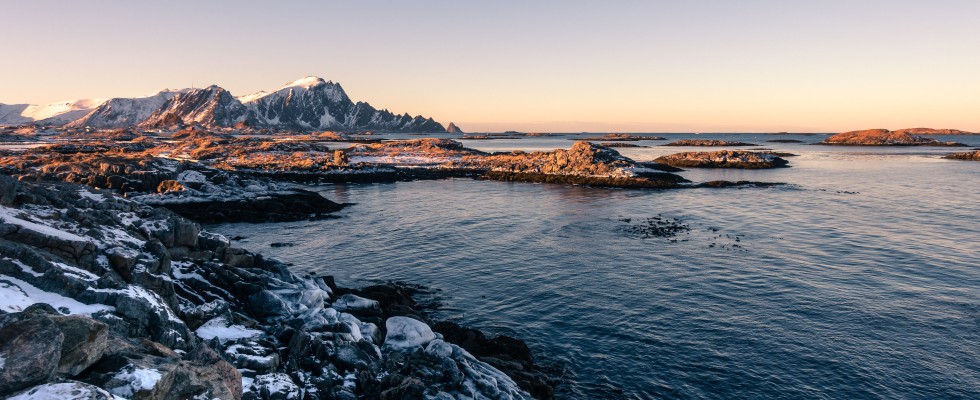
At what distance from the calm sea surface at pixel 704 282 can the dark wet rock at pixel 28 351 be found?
47.0ft

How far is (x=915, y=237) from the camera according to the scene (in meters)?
39.8

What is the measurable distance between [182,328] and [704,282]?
2656cm

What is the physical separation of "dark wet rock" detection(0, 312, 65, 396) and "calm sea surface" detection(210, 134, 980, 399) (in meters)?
14.3

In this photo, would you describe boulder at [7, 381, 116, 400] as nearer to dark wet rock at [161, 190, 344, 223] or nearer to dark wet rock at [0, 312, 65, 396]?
dark wet rock at [0, 312, 65, 396]

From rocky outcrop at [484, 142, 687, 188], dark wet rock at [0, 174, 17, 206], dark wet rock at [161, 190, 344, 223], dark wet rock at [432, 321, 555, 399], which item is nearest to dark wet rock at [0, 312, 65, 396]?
dark wet rock at [432, 321, 555, 399]

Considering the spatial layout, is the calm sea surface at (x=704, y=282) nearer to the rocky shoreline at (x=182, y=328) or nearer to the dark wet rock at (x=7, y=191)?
the rocky shoreline at (x=182, y=328)

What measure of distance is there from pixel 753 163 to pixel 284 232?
10827cm

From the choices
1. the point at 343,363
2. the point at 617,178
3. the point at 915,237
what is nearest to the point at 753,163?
the point at 617,178

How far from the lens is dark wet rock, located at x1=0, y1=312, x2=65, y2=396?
7.82m

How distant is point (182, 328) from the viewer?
46.4 ft

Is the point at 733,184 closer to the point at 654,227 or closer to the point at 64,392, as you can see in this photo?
the point at 654,227

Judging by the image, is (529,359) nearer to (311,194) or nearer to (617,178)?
(311,194)

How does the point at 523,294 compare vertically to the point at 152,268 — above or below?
below

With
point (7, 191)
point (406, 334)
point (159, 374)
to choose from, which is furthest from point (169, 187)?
point (159, 374)
